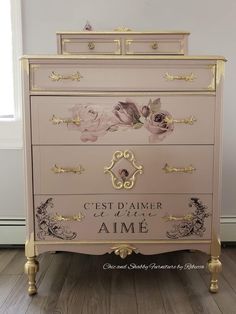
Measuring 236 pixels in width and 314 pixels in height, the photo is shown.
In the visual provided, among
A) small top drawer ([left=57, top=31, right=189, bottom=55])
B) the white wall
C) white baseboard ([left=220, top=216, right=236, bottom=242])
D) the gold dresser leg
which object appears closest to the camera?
the gold dresser leg

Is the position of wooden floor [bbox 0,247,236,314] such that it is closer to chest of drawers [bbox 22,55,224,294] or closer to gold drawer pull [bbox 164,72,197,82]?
chest of drawers [bbox 22,55,224,294]

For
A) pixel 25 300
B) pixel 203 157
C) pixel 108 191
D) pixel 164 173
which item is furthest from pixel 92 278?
pixel 203 157

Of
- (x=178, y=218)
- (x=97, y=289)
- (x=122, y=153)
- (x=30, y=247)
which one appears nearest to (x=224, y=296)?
(x=178, y=218)

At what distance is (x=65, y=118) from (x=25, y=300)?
80cm

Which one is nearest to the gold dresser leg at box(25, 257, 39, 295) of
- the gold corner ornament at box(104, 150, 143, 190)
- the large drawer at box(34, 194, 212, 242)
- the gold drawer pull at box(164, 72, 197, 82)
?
the large drawer at box(34, 194, 212, 242)

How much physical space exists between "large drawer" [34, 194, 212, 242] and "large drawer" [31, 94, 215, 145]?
246mm

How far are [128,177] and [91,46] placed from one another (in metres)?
0.73

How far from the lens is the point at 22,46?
1936 mm

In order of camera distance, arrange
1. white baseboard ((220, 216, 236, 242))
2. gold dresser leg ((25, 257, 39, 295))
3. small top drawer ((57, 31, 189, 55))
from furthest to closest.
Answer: white baseboard ((220, 216, 236, 242)) → small top drawer ((57, 31, 189, 55)) → gold dresser leg ((25, 257, 39, 295))

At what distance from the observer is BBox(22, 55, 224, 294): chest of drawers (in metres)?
1.34

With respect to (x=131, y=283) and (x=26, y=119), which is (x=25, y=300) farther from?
(x=26, y=119)

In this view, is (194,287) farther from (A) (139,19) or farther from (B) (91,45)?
(A) (139,19)

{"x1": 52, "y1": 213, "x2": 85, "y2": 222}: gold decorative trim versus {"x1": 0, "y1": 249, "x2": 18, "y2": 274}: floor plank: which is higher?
{"x1": 52, "y1": 213, "x2": 85, "y2": 222}: gold decorative trim

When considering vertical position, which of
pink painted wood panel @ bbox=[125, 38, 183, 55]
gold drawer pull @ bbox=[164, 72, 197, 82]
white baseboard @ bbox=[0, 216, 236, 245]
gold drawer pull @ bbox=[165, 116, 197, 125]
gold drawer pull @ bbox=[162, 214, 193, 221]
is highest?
pink painted wood panel @ bbox=[125, 38, 183, 55]
